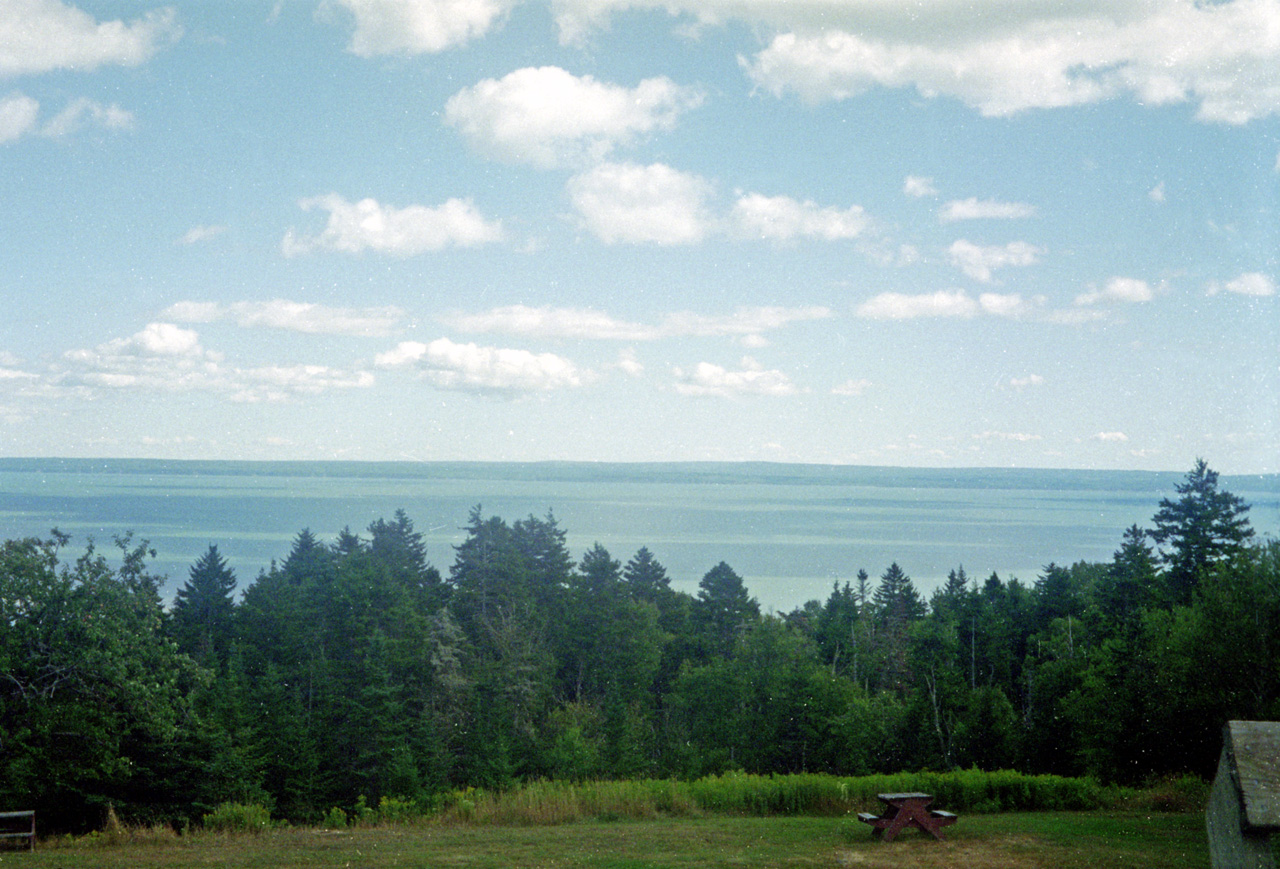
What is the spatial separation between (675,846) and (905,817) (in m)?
2.80

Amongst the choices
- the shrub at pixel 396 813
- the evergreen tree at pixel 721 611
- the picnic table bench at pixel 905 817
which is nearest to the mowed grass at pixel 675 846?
the picnic table bench at pixel 905 817

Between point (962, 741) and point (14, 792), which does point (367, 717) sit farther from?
point (962, 741)

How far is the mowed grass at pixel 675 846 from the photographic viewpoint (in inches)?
400

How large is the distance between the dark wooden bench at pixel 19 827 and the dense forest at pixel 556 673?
23.0 feet

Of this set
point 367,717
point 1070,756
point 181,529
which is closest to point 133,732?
point 367,717

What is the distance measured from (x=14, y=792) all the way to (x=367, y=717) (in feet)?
56.3

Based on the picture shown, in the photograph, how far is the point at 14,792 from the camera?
752 inches

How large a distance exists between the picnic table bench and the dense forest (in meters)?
7.28

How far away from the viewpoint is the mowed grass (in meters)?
10.2

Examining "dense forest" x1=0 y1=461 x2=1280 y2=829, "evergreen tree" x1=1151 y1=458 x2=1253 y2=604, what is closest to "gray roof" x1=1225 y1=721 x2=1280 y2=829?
"dense forest" x1=0 y1=461 x2=1280 y2=829

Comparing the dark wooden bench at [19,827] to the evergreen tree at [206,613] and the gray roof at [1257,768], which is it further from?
the evergreen tree at [206,613]

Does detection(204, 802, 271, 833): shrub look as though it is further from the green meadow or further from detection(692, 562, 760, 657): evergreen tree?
detection(692, 562, 760, 657): evergreen tree

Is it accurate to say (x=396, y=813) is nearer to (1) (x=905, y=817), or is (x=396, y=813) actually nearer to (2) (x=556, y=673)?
(1) (x=905, y=817)

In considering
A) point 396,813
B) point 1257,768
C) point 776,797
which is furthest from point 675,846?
point 1257,768
